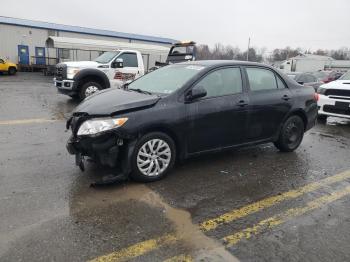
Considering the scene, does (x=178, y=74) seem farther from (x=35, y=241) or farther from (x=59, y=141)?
(x=35, y=241)

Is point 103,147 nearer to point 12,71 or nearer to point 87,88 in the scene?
point 87,88

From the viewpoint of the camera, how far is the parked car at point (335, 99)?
867 cm

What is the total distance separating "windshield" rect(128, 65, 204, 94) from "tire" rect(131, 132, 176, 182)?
2.49 feet

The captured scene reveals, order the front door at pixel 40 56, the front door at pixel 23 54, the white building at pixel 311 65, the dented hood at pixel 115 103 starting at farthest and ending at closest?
the white building at pixel 311 65, the front door at pixel 23 54, the front door at pixel 40 56, the dented hood at pixel 115 103

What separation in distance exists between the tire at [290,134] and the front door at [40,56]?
31775 millimetres

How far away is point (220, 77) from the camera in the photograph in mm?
5125

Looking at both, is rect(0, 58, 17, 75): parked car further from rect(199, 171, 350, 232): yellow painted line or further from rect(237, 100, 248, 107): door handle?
rect(199, 171, 350, 232): yellow painted line

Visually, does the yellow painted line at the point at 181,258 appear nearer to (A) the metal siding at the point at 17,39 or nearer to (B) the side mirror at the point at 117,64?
(B) the side mirror at the point at 117,64

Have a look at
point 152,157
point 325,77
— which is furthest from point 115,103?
point 325,77

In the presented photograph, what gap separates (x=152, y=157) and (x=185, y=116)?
29.1 inches

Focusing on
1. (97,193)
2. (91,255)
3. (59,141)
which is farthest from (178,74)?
(91,255)

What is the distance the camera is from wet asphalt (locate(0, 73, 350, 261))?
118 inches

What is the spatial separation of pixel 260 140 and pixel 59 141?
12.1ft

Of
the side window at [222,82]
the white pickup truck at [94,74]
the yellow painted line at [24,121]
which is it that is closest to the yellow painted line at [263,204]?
the side window at [222,82]
